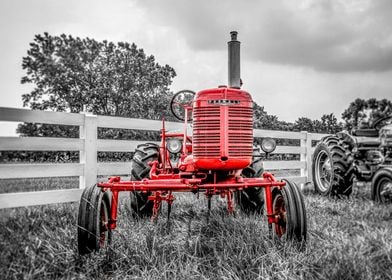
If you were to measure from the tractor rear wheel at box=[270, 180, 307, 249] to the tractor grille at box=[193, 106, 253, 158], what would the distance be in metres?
0.48

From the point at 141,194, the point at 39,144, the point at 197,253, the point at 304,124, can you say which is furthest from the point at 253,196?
the point at 304,124

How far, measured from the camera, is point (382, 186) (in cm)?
547

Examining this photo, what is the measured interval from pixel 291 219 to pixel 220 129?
89 centimetres

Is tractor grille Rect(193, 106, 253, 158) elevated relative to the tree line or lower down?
lower down

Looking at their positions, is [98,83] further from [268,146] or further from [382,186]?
[382,186]

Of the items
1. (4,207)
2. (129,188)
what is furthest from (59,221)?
(129,188)

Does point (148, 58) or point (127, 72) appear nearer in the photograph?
point (127, 72)

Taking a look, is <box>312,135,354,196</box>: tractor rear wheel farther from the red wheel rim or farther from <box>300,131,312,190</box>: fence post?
the red wheel rim

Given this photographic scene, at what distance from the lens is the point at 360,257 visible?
270cm

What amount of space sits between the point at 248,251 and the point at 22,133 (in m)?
2.68

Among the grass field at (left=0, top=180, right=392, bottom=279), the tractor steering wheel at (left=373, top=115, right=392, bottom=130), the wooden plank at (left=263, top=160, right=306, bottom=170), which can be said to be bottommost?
the grass field at (left=0, top=180, right=392, bottom=279)

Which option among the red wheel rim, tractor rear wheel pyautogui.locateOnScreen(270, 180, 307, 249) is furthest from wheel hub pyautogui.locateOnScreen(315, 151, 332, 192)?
tractor rear wheel pyautogui.locateOnScreen(270, 180, 307, 249)

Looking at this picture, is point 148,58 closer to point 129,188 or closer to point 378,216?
point 129,188

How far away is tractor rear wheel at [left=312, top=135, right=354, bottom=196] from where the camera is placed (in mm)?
6195
